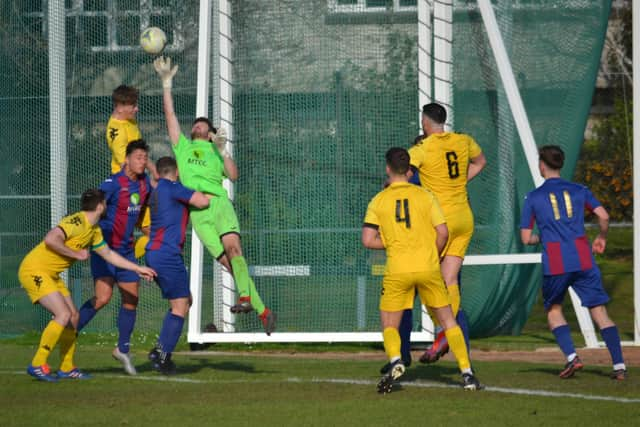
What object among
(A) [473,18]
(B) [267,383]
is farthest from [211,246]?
(A) [473,18]

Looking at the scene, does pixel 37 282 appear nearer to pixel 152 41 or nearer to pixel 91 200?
pixel 91 200

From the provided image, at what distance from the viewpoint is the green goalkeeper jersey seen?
1083 centimetres

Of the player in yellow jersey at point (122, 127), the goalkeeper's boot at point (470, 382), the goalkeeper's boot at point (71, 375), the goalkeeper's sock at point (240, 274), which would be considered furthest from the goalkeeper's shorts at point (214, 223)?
the goalkeeper's boot at point (470, 382)

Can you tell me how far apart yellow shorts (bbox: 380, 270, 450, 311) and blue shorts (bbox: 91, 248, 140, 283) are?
8.61ft

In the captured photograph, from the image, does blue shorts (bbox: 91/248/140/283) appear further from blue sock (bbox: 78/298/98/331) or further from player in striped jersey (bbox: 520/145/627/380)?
player in striped jersey (bbox: 520/145/627/380)

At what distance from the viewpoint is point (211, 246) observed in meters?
10.8

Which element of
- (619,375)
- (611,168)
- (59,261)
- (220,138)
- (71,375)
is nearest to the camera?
(619,375)

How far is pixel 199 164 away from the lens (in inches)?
426

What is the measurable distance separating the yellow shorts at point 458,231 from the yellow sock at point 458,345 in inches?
62.9

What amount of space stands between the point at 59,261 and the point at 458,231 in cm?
336

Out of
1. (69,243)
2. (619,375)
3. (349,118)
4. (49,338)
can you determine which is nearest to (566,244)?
(619,375)

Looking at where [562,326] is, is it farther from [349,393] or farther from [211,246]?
[211,246]

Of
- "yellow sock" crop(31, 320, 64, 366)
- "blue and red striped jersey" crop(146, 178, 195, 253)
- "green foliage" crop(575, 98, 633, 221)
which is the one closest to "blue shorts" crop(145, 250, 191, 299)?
"blue and red striped jersey" crop(146, 178, 195, 253)

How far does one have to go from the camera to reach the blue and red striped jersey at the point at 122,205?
10.1m
